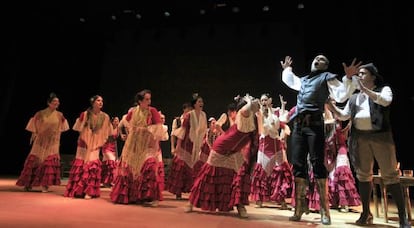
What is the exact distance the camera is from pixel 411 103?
6691 mm

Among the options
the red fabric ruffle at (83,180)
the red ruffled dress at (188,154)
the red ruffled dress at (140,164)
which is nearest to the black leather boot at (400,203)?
the red ruffled dress at (140,164)

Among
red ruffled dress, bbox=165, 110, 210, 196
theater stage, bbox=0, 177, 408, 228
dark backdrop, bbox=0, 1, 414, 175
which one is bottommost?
theater stage, bbox=0, 177, 408, 228

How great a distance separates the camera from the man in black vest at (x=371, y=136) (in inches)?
127

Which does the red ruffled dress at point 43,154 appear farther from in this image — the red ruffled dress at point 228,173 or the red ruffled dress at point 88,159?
the red ruffled dress at point 228,173

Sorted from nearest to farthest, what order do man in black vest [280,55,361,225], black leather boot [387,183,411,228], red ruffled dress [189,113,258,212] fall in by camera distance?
black leather boot [387,183,411,228]
man in black vest [280,55,361,225]
red ruffled dress [189,113,258,212]

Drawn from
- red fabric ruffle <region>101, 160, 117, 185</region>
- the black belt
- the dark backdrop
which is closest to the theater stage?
the black belt

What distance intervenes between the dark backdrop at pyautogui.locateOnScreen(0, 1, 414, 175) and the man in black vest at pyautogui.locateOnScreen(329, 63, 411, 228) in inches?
149

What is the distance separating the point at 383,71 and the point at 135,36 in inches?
211

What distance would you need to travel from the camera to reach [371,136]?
11.0ft

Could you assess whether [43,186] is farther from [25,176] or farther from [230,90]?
[230,90]

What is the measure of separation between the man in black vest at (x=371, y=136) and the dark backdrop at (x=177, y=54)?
3.79 m

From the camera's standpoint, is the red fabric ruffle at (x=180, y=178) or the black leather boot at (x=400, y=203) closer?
the black leather boot at (x=400, y=203)

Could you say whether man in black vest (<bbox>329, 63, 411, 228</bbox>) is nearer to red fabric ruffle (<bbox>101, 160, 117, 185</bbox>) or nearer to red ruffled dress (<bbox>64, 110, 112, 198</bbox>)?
red ruffled dress (<bbox>64, 110, 112, 198</bbox>)

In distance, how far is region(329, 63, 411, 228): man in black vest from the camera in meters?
3.23
